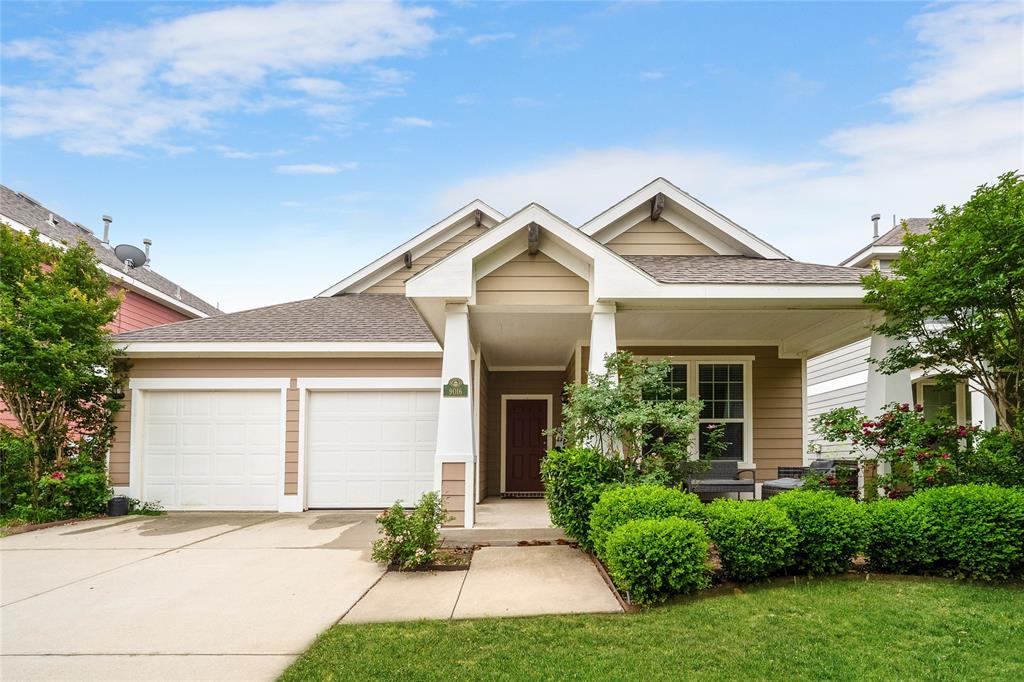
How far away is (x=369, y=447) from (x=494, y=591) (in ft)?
20.3

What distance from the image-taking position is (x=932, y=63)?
1116 centimetres

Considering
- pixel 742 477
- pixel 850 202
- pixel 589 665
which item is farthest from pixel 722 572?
pixel 850 202

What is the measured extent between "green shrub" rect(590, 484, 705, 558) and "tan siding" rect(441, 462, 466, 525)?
2.15m

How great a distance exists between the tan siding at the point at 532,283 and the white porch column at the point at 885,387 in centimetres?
375

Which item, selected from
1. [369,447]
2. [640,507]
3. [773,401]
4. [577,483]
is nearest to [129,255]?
[369,447]

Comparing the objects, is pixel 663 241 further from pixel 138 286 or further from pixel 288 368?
pixel 138 286

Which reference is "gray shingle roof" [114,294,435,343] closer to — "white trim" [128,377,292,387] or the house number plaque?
"white trim" [128,377,292,387]

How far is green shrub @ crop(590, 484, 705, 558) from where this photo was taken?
564 centimetres

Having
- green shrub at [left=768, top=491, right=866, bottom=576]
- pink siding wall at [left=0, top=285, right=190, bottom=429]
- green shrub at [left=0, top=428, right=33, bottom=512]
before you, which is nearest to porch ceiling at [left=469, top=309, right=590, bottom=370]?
A: green shrub at [left=768, top=491, right=866, bottom=576]

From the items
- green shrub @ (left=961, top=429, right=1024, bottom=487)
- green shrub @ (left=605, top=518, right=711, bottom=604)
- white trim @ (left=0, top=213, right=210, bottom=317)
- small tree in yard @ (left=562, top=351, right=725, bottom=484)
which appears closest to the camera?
green shrub @ (left=605, top=518, right=711, bottom=604)

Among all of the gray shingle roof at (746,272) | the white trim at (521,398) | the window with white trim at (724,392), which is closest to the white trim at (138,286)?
the white trim at (521,398)

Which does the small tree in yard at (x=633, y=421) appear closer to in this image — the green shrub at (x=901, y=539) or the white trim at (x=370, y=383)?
→ the green shrub at (x=901, y=539)

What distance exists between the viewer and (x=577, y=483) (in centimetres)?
680

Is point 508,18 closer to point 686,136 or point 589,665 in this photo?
point 686,136
